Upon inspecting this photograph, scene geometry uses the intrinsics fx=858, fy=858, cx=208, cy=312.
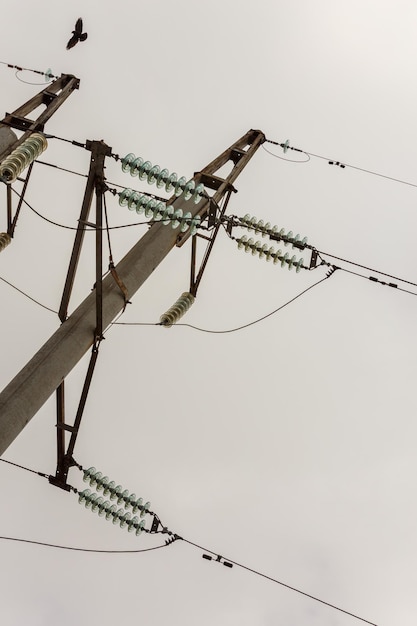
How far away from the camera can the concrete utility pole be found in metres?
12.8

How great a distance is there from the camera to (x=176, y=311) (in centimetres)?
2031

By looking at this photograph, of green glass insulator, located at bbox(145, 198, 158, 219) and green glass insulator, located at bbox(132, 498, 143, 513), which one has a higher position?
green glass insulator, located at bbox(145, 198, 158, 219)

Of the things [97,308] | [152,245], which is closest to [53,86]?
[152,245]

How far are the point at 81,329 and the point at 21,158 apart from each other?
11.6ft

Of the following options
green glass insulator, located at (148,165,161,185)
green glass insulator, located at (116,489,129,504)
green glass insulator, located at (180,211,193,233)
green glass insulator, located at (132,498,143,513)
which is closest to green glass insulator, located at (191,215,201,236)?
green glass insulator, located at (180,211,193,233)

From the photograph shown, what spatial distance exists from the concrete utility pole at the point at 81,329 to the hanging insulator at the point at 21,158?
8.19ft

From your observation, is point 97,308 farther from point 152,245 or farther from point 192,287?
point 192,287

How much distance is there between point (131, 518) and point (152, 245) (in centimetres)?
567

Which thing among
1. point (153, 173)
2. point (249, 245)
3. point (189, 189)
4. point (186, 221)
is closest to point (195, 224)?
point (186, 221)

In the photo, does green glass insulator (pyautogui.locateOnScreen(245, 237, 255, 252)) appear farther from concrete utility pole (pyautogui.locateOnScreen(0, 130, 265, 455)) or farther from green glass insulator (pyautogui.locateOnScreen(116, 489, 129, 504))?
green glass insulator (pyautogui.locateOnScreen(116, 489, 129, 504))

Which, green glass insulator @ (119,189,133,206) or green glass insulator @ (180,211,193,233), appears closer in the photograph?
green glass insulator @ (119,189,133,206)

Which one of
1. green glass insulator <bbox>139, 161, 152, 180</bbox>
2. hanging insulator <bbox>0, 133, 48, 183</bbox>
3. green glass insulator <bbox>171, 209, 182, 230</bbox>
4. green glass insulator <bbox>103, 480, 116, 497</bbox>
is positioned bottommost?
green glass insulator <bbox>103, 480, 116, 497</bbox>

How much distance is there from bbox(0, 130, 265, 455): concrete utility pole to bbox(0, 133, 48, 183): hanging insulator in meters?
2.50

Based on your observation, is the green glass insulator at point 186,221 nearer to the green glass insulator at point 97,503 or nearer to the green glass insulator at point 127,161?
the green glass insulator at point 127,161
